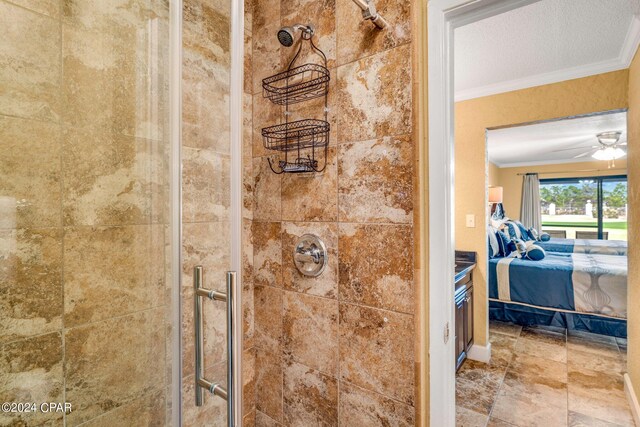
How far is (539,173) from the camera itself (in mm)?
7469

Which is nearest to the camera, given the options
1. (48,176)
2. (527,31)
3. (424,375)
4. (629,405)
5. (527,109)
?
(48,176)

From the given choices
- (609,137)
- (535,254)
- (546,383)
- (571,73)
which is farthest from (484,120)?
(609,137)

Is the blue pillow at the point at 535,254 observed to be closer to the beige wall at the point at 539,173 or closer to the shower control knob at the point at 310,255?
the shower control knob at the point at 310,255

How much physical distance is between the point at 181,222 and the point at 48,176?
1.08 ft

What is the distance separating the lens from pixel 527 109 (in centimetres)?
279

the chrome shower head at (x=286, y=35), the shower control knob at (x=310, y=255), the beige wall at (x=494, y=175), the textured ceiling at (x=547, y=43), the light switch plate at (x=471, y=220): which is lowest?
the shower control knob at (x=310, y=255)

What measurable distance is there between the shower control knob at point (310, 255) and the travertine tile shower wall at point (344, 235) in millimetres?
33

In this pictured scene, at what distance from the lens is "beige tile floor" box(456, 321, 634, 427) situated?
2.19 meters

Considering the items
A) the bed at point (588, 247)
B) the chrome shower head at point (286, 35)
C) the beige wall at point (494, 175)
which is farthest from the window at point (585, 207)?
the chrome shower head at point (286, 35)

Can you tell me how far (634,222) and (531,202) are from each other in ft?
20.2

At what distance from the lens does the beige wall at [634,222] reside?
2.05 m

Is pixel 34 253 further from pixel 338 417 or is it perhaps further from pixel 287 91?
pixel 338 417

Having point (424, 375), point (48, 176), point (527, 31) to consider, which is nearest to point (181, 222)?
point (48, 176)

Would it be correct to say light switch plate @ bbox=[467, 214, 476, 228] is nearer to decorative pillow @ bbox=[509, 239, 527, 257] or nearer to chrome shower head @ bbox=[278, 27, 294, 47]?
decorative pillow @ bbox=[509, 239, 527, 257]
